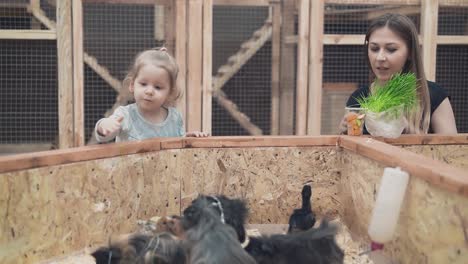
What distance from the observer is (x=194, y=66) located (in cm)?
472

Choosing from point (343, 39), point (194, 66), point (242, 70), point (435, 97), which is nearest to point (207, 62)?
point (194, 66)

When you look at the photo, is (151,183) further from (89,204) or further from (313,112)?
(313,112)

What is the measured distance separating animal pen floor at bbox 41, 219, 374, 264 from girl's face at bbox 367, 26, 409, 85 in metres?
0.79

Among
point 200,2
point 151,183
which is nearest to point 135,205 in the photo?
point 151,183

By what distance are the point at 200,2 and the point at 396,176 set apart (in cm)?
333

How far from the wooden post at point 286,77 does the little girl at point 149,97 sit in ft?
8.64

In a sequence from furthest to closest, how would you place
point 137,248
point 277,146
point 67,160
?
point 277,146, point 67,160, point 137,248

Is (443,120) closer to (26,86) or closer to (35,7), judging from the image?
(35,7)

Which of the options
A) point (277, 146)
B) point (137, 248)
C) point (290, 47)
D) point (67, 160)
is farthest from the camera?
point (290, 47)

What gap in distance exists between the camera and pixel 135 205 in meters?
2.29

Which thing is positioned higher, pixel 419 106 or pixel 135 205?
pixel 419 106

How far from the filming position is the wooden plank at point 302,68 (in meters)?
4.82

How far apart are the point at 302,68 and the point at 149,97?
2502 mm

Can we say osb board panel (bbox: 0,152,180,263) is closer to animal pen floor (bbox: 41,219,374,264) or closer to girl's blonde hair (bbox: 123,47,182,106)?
animal pen floor (bbox: 41,219,374,264)
